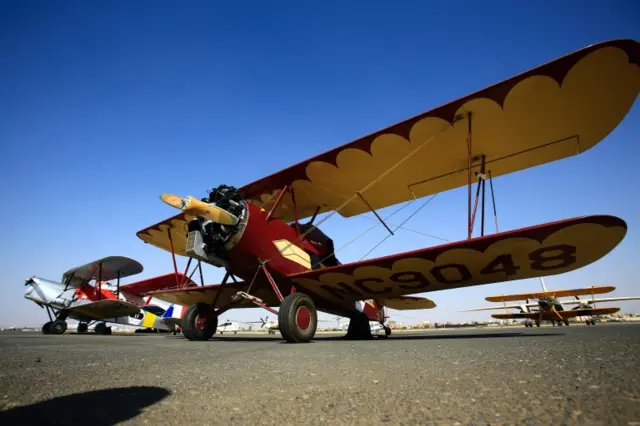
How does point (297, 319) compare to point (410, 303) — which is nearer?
point (297, 319)

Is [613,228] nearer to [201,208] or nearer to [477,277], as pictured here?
[477,277]

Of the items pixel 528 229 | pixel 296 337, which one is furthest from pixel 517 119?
pixel 296 337

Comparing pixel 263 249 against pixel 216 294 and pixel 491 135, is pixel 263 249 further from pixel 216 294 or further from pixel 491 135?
pixel 491 135

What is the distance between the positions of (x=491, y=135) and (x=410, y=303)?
5.87 metres

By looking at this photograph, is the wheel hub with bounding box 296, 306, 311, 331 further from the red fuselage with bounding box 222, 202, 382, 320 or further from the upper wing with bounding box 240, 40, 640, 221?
the upper wing with bounding box 240, 40, 640, 221

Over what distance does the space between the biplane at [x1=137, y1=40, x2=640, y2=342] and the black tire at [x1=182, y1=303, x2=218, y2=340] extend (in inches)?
0.9

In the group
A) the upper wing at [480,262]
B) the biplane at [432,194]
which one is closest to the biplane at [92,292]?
the biplane at [432,194]

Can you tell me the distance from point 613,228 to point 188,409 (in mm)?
5271

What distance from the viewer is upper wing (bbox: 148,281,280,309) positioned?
23.7 ft

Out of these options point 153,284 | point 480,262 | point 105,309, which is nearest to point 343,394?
point 480,262

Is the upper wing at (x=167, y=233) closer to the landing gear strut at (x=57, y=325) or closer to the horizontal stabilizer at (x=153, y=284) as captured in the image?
the horizontal stabilizer at (x=153, y=284)

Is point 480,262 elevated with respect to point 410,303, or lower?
elevated

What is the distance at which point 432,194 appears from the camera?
24.0ft

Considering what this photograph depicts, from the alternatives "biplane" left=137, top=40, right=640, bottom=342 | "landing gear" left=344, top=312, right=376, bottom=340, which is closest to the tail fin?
"biplane" left=137, top=40, right=640, bottom=342
